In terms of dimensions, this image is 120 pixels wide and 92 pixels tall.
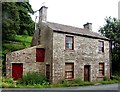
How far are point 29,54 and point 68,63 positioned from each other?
375 centimetres

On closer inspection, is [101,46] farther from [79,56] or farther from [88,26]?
[88,26]

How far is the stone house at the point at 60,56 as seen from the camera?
64.0ft

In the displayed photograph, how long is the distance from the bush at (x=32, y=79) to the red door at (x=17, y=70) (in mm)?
572

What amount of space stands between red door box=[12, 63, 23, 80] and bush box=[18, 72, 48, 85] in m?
0.57

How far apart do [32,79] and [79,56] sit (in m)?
5.22

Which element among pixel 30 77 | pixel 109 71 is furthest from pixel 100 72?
pixel 30 77

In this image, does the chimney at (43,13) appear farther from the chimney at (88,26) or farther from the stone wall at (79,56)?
the chimney at (88,26)

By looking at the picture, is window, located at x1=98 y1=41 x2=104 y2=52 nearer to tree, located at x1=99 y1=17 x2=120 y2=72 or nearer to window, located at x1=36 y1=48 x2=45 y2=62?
tree, located at x1=99 y1=17 x2=120 y2=72

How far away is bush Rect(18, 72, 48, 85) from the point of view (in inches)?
741

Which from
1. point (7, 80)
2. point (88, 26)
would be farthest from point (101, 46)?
point (7, 80)

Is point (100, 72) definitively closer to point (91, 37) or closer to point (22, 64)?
point (91, 37)

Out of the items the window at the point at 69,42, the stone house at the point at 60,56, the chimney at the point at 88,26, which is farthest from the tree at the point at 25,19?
the window at the point at 69,42

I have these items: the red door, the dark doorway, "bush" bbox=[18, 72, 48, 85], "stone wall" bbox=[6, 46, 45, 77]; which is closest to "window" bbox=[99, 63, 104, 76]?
the dark doorway

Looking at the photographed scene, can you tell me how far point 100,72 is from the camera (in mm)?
23062
